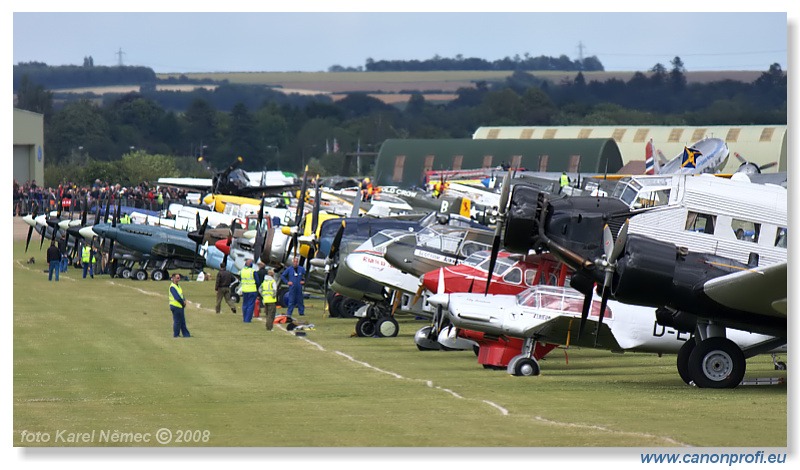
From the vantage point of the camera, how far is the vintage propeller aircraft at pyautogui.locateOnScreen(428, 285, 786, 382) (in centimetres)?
2333

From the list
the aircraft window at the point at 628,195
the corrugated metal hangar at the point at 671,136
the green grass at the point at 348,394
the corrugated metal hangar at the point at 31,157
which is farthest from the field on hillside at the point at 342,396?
the corrugated metal hangar at the point at 671,136

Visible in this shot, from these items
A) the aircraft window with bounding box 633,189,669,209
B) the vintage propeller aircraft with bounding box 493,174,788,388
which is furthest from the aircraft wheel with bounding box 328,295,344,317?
the aircraft window with bounding box 633,189,669,209

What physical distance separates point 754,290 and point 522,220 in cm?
488

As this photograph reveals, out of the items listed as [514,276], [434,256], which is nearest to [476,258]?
[514,276]

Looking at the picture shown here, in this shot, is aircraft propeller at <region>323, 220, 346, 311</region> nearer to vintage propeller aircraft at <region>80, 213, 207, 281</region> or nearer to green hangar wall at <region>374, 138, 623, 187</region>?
vintage propeller aircraft at <region>80, 213, 207, 281</region>

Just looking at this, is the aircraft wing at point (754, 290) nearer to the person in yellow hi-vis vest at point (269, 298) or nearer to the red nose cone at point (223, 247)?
the person in yellow hi-vis vest at point (269, 298)

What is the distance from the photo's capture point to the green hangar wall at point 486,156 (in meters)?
98.0

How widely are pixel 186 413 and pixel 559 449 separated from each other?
6.21 m

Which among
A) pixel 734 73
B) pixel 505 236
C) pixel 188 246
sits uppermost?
pixel 734 73

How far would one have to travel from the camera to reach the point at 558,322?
2331cm

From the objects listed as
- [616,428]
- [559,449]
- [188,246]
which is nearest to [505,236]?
[616,428]

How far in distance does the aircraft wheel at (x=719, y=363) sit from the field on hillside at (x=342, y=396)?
33 cm

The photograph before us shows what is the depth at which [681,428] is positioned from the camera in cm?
1634

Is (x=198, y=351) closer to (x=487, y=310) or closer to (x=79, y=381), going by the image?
(x=79, y=381)
